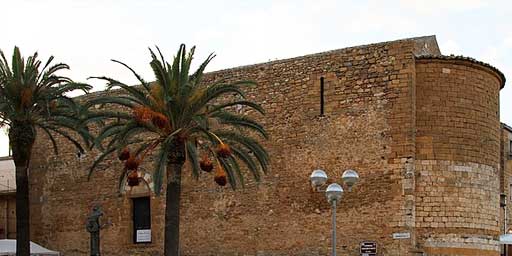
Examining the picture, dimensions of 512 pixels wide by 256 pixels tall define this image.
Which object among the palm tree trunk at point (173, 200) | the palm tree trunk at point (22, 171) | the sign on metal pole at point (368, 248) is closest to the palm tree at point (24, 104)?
the palm tree trunk at point (22, 171)

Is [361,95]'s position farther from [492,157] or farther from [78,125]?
[78,125]

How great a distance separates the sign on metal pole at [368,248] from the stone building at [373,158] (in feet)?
0.51

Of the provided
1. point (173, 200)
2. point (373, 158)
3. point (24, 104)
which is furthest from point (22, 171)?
point (373, 158)

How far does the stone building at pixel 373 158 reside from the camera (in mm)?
23844

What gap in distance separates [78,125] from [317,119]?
A: 7071mm

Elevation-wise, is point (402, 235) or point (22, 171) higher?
point (22, 171)

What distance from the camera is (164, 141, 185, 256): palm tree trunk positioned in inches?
869

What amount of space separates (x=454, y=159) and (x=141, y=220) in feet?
38.5

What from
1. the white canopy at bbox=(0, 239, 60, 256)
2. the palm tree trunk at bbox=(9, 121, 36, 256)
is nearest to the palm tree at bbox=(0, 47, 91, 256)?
the palm tree trunk at bbox=(9, 121, 36, 256)

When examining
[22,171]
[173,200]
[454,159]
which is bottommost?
[173,200]

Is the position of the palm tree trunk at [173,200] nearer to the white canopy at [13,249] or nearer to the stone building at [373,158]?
the stone building at [373,158]

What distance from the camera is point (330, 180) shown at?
83.7ft

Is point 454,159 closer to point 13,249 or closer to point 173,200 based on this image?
point 173,200

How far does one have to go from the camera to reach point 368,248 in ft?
79.2
